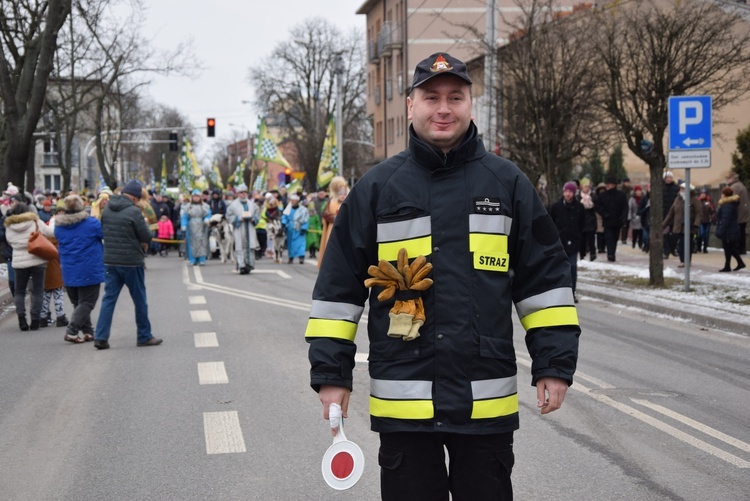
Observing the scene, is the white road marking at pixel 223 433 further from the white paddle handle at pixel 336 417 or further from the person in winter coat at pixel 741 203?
the person in winter coat at pixel 741 203

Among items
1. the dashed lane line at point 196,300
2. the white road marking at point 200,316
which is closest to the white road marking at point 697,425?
the white road marking at point 200,316

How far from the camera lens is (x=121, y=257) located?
1167cm

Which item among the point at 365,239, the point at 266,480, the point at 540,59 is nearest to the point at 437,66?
the point at 365,239

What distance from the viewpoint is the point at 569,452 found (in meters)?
6.54

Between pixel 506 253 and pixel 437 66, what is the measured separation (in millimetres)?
674

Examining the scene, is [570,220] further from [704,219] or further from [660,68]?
[704,219]

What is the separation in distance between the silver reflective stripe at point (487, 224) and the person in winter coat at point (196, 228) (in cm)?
2412

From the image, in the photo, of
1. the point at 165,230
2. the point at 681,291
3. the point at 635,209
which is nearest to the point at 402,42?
the point at 165,230

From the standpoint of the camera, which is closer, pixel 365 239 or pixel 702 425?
pixel 365 239

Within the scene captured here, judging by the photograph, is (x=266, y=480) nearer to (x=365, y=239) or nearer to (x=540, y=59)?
(x=365, y=239)

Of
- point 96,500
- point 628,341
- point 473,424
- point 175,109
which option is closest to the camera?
point 473,424

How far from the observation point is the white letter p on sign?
16.0m

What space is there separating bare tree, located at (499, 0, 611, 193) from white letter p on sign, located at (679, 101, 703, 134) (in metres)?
6.02

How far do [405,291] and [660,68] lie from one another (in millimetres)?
15042
